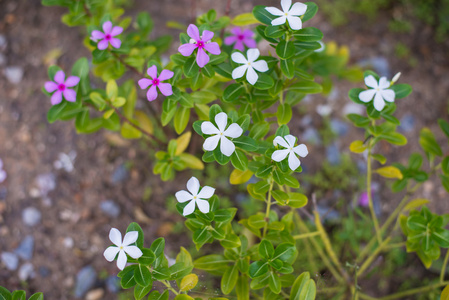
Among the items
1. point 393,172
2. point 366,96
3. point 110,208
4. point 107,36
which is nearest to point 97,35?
point 107,36

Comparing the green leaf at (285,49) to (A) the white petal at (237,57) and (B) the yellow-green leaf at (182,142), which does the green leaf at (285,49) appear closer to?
(A) the white petal at (237,57)

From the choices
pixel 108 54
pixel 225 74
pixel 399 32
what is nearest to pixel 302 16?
pixel 225 74

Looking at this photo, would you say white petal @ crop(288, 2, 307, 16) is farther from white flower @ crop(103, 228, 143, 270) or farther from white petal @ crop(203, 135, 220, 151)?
white flower @ crop(103, 228, 143, 270)

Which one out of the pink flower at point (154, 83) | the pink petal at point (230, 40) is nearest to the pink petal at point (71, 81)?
the pink flower at point (154, 83)

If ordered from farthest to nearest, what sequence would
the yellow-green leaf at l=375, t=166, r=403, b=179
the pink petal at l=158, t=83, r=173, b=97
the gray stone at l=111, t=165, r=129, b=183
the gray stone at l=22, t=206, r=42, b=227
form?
the gray stone at l=111, t=165, r=129, b=183
the gray stone at l=22, t=206, r=42, b=227
the yellow-green leaf at l=375, t=166, r=403, b=179
the pink petal at l=158, t=83, r=173, b=97

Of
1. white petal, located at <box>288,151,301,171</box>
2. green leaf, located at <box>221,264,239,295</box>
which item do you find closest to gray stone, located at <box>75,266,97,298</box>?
green leaf, located at <box>221,264,239,295</box>
